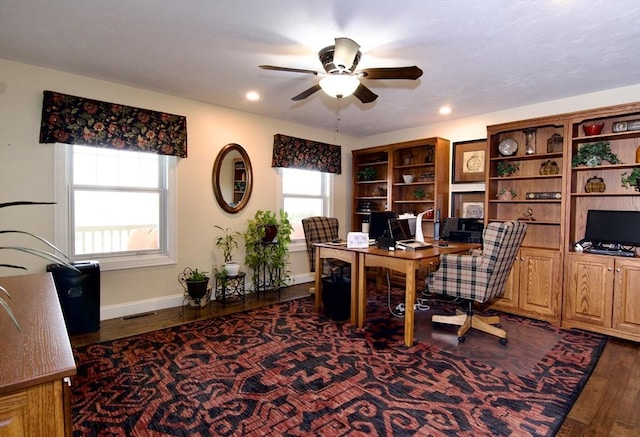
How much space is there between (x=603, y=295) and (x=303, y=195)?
382 centimetres

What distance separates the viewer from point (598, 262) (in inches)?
130

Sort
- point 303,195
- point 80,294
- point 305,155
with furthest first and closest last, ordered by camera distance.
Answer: point 303,195
point 305,155
point 80,294

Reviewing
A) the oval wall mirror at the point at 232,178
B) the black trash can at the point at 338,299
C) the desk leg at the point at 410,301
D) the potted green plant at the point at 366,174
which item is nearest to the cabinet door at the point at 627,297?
the desk leg at the point at 410,301

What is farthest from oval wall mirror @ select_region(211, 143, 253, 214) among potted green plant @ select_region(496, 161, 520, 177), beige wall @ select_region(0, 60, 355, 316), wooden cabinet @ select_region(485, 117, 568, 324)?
potted green plant @ select_region(496, 161, 520, 177)

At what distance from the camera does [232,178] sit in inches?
176

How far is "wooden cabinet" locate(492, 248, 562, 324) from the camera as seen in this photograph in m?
3.58

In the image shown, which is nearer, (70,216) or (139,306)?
(70,216)

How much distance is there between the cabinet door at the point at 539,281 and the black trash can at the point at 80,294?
4.43 m

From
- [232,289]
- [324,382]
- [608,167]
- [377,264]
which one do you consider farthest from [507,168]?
[232,289]

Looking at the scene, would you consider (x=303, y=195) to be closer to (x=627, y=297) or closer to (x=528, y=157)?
(x=528, y=157)

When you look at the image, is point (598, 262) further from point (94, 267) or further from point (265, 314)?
point (94, 267)

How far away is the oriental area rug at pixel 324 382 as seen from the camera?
1900mm

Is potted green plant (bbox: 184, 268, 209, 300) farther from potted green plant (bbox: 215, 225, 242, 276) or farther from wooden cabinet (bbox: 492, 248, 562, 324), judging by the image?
wooden cabinet (bbox: 492, 248, 562, 324)

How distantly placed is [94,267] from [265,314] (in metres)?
1.72
